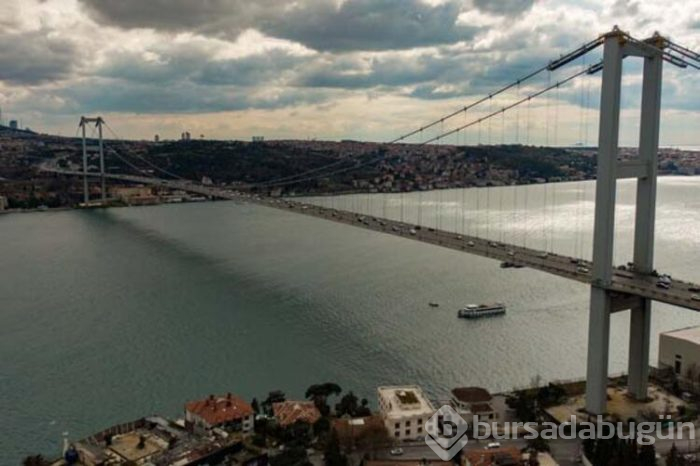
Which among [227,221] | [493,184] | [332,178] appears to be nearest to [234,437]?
[227,221]

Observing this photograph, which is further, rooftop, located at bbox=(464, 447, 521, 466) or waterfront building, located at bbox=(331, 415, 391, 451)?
waterfront building, located at bbox=(331, 415, 391, 451)

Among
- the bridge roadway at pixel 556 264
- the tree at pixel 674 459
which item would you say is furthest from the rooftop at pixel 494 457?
the bridge roadway at pixel 556 264

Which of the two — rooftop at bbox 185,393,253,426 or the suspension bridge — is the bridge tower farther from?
rooftop at bbox 185,393,253,426

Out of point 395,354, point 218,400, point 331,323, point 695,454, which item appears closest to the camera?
point 695,454

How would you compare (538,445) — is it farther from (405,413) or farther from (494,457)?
(405,413)

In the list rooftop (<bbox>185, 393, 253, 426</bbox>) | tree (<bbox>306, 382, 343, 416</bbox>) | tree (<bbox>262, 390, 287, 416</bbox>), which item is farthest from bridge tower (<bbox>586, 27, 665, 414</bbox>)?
rooftop (<bbox>185, 393, 253, 426</bbox>)

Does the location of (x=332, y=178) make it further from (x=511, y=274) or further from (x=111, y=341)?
(x=111, y=341)
